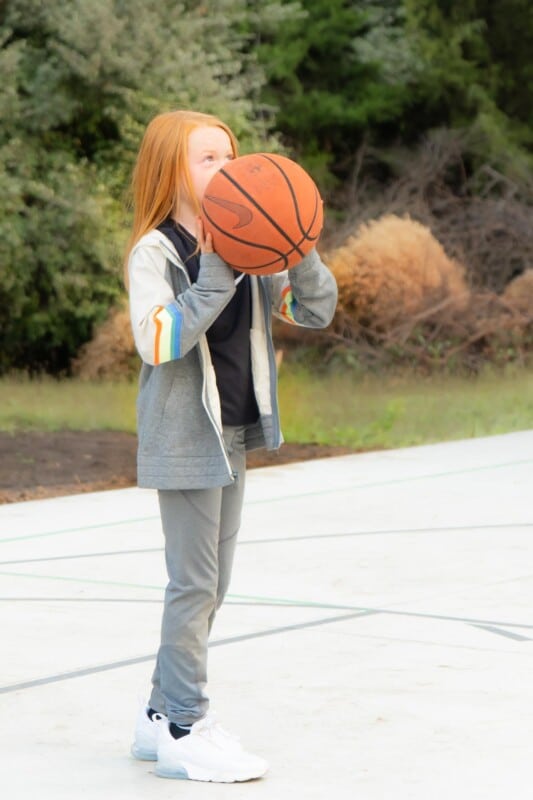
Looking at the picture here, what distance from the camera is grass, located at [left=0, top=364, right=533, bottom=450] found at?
13977 mm

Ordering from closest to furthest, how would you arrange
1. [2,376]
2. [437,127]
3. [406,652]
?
1. [406,652]
2. [2,376]
3. [437,127]

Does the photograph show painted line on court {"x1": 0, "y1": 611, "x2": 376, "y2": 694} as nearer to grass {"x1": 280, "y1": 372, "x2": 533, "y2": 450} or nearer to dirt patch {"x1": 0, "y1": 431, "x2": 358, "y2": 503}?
dirt patch {"x1": 0, "y1": 431, "x2": 358, "y2": 503}

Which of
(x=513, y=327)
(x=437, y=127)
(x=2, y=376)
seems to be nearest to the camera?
(x=513, y=327)

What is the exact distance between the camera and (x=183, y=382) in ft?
13.7

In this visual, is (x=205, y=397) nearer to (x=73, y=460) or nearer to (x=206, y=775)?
(x=206, y=775)

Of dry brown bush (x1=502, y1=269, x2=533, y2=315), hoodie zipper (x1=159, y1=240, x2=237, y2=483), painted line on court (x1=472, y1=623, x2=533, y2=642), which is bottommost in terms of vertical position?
dry brown bush (x1=502, y1=269, x2=533, y2=315)

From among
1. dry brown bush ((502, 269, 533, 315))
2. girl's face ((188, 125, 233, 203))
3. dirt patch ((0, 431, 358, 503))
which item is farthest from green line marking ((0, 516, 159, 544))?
dry brown bush ((502, 269, 533, 315))

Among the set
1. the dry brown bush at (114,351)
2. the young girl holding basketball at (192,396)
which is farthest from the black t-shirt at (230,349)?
the dry brown bush at (114,351)

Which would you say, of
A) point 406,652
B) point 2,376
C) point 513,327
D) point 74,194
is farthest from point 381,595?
point 2,376

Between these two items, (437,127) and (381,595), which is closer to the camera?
(381,595)

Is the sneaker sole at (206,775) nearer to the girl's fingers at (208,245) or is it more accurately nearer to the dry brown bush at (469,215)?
the girl's fingers at (208,245)

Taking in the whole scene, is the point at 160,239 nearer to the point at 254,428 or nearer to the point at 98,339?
the point at 254,428

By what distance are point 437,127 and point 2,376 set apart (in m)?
11.3

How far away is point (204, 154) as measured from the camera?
4.28 m
